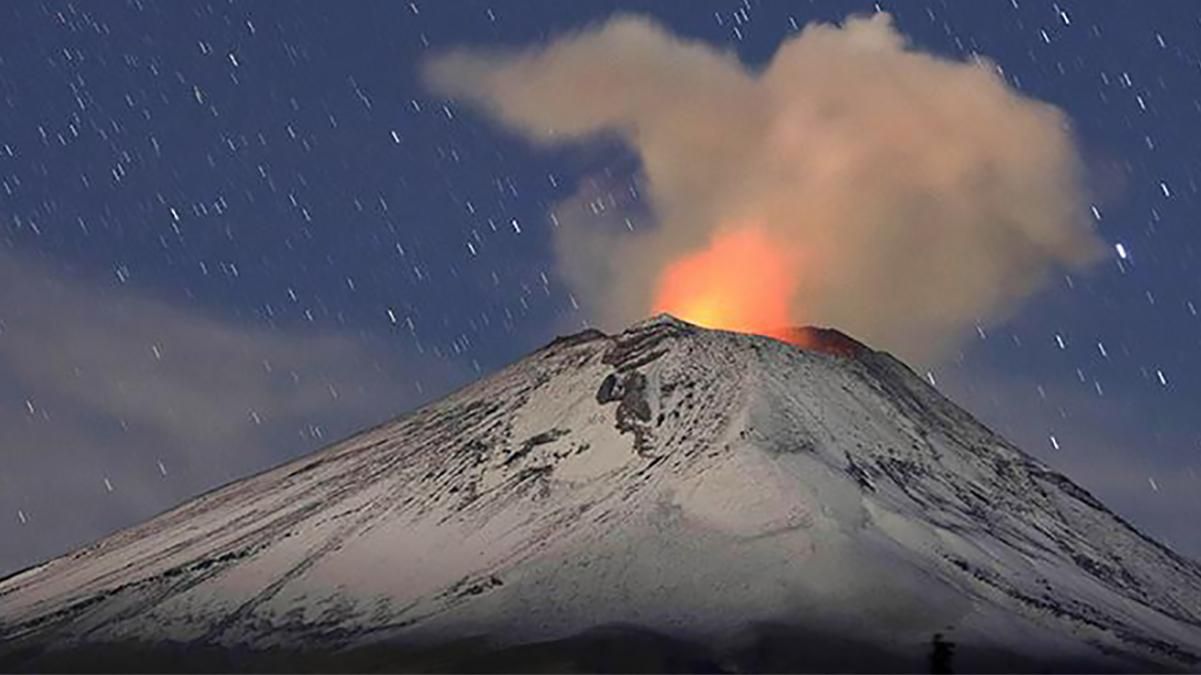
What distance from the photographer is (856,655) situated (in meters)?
196

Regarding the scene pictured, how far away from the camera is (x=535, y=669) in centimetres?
19438

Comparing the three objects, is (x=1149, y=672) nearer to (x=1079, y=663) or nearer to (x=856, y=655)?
(x=1079, y=663)

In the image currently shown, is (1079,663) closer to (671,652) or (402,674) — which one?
(671,652)

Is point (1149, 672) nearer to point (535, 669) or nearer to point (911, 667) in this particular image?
point (911, 667)

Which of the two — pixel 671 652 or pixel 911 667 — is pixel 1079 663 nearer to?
pixel 911 667

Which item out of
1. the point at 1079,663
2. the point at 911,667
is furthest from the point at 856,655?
the point at 1079,663

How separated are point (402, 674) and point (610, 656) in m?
22.4

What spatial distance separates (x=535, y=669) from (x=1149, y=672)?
6605cm

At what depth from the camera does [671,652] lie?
197375 mm

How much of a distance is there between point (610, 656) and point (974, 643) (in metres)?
39.2

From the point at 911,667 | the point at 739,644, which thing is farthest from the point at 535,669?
the point at 911,667

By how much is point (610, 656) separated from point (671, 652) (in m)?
6.53

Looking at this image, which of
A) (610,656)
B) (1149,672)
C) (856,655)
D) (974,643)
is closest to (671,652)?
(610,656)

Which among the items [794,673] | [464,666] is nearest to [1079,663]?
[794,673]
